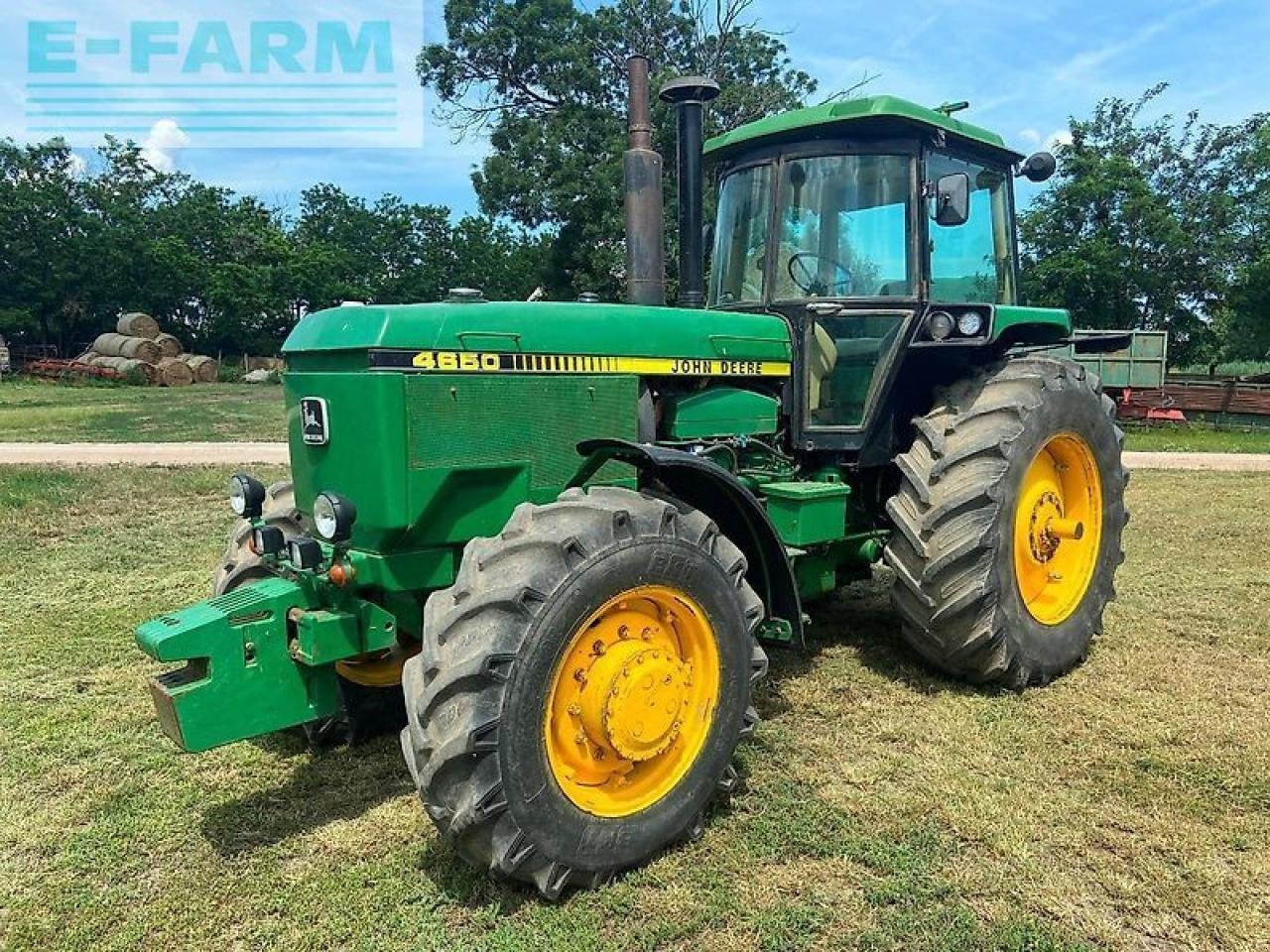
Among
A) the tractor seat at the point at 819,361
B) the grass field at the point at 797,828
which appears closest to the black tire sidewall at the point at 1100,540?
the grass field at the point at 797,828

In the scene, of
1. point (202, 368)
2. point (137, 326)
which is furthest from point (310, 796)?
point (137, 326)

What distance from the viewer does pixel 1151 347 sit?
677 inches

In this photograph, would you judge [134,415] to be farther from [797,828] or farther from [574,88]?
[797,828]

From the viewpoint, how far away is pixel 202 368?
115 ft

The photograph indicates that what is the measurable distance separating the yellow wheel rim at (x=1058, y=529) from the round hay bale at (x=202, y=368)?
35157mm

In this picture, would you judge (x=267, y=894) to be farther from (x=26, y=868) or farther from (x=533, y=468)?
(x=533, y=468)

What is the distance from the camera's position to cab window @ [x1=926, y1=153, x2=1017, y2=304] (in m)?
4.57

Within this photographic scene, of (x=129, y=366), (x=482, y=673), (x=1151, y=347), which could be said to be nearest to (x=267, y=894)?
(x=482, y=673)

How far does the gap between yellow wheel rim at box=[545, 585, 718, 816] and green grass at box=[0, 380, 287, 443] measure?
12890 mm

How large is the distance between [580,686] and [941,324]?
8.64 ft

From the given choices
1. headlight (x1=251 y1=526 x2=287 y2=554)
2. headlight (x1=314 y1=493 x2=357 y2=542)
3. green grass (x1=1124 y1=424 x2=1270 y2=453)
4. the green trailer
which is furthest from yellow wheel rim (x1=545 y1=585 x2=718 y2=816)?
the green trailer

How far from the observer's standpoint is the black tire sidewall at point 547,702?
2.64 metres

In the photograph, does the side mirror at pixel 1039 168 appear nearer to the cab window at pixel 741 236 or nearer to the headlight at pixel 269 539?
the cab window at pixel 741 236

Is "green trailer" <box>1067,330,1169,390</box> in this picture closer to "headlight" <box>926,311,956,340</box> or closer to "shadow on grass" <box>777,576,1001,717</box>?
"shadow on grass" <box>777,576,1001,717</box>
